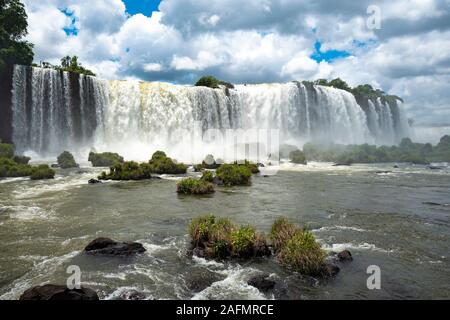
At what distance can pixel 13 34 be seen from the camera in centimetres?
5475

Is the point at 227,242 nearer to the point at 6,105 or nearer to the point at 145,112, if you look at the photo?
the point at 6,105

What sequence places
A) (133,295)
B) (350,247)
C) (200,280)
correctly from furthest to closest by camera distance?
1. (350,247)
2. (200,280)
3. (133,295)

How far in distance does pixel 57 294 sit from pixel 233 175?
23320mm

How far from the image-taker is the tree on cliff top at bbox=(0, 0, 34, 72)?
4881cm

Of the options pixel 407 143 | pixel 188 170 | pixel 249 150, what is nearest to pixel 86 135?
pixel 188 170

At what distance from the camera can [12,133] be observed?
1875 inches

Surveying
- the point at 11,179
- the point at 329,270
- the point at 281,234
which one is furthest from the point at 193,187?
the point at 11,179

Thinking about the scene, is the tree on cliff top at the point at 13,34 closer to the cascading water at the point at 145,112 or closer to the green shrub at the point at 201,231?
the cascading water at the point at 145,112

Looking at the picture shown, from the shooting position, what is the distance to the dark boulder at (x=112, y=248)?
41.6ft

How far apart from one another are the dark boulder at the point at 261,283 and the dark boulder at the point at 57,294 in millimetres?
4066

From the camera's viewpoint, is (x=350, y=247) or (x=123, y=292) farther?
(x=350, y=247)

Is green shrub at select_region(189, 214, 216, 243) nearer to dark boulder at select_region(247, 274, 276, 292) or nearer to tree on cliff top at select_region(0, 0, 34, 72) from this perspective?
dark boulder at select_region(247, 274, 276, 292)
